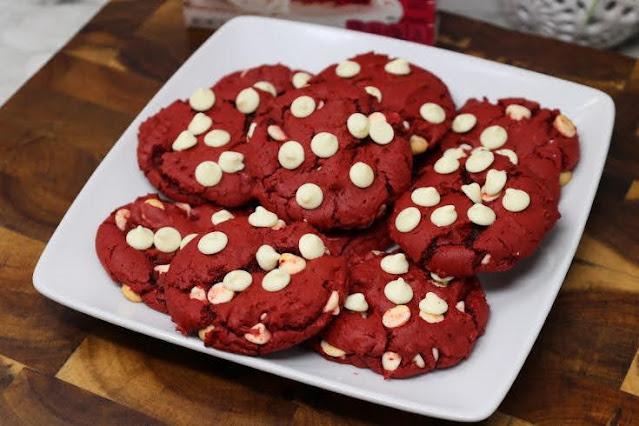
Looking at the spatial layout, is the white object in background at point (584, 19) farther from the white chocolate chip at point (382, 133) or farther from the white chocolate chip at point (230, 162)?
the white chocolate chip at point (230, 162)

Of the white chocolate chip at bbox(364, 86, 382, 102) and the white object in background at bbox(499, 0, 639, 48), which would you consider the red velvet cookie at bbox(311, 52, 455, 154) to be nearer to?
the white chocolate chip at bbox(364, 86, 382, 102)

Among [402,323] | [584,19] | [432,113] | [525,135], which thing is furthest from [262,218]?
[584,19]

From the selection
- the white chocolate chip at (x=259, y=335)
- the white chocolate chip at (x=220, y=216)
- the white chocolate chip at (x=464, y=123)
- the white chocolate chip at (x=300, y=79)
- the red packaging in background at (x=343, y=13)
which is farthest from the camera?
the red packaging in background at (x=343, y=13)

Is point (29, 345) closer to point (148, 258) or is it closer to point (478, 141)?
point (148, 258)

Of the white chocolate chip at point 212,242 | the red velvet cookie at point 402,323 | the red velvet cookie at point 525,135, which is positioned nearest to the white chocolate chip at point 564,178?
the red velvet cookie at point 525,135

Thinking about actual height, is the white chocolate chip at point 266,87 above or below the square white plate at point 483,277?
above

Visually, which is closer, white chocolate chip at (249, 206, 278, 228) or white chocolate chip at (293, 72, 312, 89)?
white chocolate chip at (249, 206, 278, 228)

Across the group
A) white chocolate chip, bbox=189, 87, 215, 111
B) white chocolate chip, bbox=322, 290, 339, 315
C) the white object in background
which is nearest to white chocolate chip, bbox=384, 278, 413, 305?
white chocolate chip, bbox=322, 290, 339, 315
